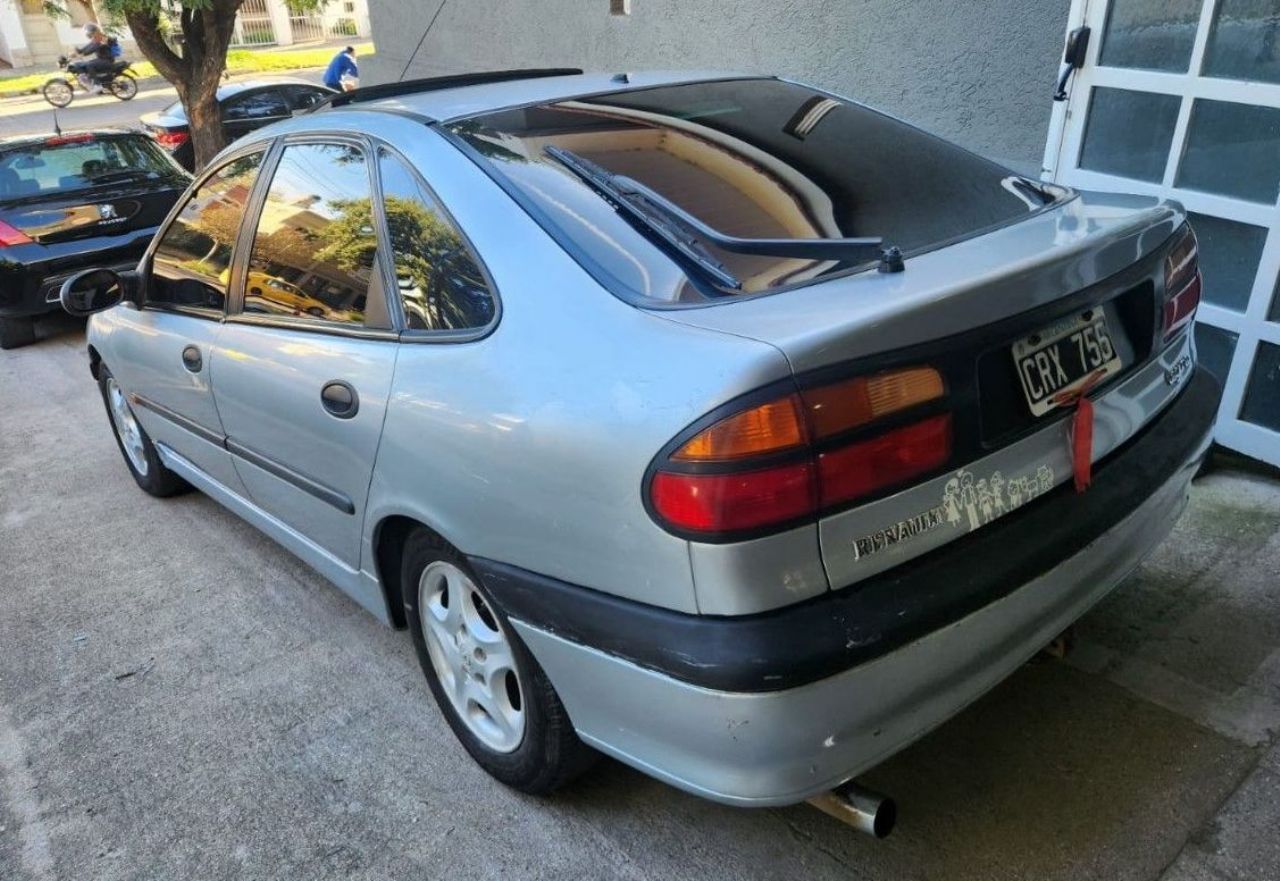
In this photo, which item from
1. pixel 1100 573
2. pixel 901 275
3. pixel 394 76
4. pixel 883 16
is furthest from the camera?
pixel 394 76

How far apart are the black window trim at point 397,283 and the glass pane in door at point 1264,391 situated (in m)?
3.00

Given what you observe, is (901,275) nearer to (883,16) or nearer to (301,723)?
(301,723)

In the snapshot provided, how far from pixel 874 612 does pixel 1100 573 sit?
0.72 m

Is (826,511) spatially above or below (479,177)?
below

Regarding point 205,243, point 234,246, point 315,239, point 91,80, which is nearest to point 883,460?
point 315,239

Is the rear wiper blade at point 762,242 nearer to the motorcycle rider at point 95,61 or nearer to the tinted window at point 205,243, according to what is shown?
the tinted window at point 205,243

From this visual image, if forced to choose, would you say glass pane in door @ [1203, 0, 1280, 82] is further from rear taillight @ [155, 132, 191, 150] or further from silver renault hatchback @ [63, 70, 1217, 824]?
rear taillight @ [155, 132, 191, 150]

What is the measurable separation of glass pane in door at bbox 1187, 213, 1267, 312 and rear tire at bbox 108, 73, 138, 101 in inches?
967

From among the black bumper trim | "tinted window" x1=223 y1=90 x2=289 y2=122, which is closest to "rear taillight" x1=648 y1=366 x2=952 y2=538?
the black bumper trim

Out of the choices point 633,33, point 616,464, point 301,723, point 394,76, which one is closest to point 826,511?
point 616,464

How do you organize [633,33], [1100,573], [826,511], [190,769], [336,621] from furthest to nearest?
[633,33]
[336,621]
[190,769]
[1100,573]
[826,511]

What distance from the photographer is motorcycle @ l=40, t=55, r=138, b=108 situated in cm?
2205

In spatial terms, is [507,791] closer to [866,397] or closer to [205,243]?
[866,397]

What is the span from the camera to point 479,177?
234 cm
